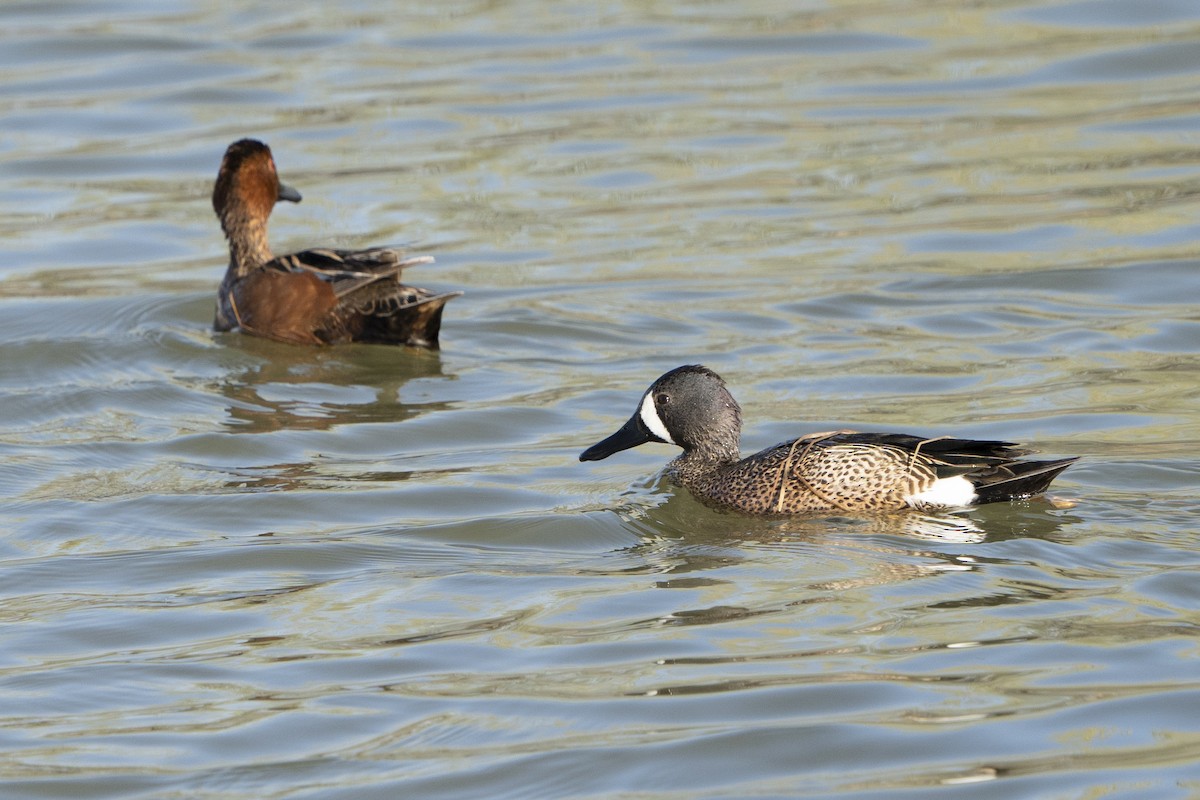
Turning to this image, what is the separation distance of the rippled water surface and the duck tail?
7 centimetres

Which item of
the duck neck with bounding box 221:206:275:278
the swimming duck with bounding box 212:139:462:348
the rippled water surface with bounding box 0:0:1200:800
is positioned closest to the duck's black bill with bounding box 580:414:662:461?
the rippled water surface with bounding box 0:0:1200:800

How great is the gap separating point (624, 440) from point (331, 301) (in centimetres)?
300

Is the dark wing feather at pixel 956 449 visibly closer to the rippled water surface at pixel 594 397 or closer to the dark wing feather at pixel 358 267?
the rippled water surface at pixel 594 397

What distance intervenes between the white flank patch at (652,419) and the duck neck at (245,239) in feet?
12.6

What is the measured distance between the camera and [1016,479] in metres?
7.03

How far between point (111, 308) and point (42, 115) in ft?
18.0

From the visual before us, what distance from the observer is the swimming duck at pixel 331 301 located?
10219 millimetres

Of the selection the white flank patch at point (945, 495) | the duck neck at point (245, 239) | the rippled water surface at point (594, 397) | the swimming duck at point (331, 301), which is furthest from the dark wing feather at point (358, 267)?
the white flank patch at point (945, 495)

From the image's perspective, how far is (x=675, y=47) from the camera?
1702 cm

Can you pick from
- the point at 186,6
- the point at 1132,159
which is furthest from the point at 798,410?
the point at 186,6

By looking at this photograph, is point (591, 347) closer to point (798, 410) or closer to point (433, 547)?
point (798, 410)

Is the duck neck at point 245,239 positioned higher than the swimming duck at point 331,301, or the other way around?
the duck neck at point 245,239

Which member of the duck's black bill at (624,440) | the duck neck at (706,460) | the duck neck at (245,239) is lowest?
the duck neck at (706,460)

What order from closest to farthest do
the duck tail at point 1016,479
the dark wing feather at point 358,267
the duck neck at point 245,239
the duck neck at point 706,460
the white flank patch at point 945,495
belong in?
the duck tail at point 1016,479, the white flank patch at point 945,495, the duck neck at point 706,460, the dark wing feather at point 358,267, the duck neck at point 245,239
